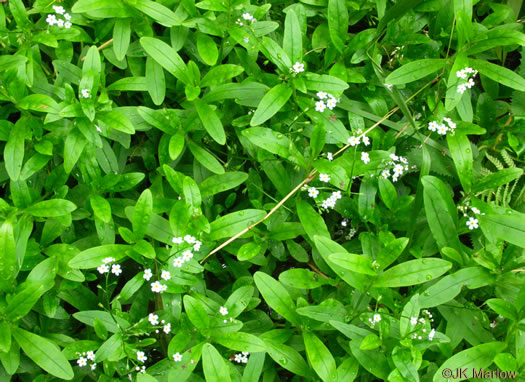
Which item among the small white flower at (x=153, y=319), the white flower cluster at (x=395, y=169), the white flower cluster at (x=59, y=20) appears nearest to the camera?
the small white flower at (x=153, y=319)

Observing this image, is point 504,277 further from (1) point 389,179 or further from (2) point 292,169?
(2) point 292,169

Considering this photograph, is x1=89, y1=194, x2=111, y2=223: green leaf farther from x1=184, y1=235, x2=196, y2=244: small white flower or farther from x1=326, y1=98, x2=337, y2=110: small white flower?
x1=326, y1=98, x2=337, y2=110: small white flower

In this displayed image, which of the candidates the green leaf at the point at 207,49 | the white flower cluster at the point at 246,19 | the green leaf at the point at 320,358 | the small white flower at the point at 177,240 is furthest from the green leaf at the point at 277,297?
the white flower cluster at the point at 246,19

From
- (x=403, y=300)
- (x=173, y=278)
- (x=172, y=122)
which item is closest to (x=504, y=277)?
(x=403, y=300)

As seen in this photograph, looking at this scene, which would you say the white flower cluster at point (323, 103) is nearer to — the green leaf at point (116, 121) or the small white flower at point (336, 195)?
the small white flower at point (336, 195)

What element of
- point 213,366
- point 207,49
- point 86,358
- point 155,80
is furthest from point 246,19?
point 86,358
